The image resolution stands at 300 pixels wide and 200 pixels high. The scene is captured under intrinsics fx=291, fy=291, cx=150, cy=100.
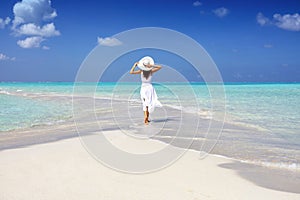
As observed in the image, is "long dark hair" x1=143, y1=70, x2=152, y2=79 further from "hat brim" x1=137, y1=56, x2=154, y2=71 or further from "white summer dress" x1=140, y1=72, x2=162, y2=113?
"hat brim" x1=137, y1=56, x2=154, y2=71

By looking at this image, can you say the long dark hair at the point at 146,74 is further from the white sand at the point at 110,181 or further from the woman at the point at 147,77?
the white sand at the point at 110,181

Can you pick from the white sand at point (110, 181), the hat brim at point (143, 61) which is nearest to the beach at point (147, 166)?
the white sand at point (110, 181)

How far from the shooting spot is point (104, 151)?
5.87 m

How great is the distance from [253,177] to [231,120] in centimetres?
653

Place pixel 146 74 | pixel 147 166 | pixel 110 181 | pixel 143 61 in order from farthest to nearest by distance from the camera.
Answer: pixel 146 74
pixel 143 61
pixel 147 166
pixel 110 181

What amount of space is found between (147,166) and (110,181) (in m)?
0.93

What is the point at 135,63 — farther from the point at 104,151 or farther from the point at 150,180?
the point at 150,180

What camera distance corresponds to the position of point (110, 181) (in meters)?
4.13

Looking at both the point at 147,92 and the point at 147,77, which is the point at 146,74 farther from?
the point at 147,92

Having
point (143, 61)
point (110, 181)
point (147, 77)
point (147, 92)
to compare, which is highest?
point (143, 61)

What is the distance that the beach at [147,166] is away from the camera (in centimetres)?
381

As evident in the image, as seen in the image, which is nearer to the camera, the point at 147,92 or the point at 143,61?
the point at 143,61

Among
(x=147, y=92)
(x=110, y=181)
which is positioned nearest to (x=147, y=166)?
(x=110, y=181)

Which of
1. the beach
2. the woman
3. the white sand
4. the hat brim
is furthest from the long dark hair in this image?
the white sand
